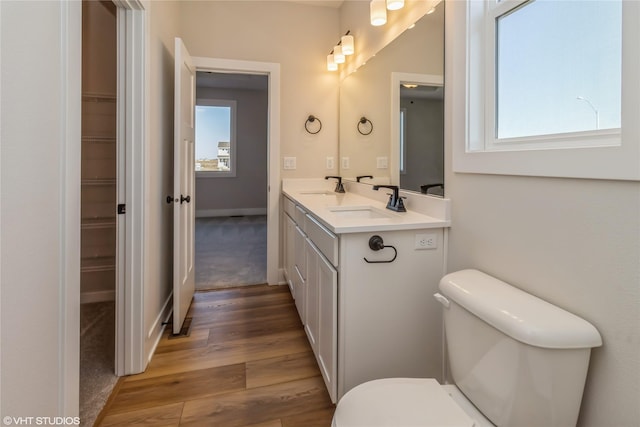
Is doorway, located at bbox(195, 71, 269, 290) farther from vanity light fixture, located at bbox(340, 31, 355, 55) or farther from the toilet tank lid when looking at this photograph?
the toilet tank lid

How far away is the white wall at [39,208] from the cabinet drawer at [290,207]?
1520 millimetres

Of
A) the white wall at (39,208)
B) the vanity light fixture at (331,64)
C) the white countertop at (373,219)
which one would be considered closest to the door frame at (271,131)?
the vanity light fixture at (331,64)

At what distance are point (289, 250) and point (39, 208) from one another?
77.0 inches

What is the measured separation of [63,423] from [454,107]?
1.84 meters

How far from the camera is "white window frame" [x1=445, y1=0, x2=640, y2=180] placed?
30.5 inches

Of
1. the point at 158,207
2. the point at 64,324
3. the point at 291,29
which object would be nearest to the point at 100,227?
the point at 158,207

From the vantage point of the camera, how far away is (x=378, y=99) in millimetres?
2273

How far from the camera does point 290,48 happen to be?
297 centimetres

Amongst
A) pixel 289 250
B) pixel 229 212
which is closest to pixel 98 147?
pixel 289 250

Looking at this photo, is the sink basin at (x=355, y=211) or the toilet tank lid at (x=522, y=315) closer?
the toilet tank lid at (x=522, y=315)

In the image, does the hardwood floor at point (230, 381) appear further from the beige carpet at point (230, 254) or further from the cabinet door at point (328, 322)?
the beige carpet at point (230, 254)

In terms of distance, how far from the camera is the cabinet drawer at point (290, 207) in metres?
2.48

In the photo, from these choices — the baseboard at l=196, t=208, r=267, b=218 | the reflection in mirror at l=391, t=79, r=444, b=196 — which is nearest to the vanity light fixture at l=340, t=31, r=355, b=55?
the reflection in mirror at l=391, t=79, r=444, b=196

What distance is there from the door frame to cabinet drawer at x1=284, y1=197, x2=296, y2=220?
0.63 ft
